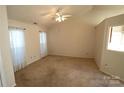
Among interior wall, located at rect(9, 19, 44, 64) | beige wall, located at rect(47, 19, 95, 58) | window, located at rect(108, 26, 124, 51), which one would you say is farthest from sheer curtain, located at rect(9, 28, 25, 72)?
window, located at rect(108, 26, 124, 51)

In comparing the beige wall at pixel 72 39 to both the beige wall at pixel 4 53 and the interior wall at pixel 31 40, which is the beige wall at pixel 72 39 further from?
the beige wall at pixel 4 53

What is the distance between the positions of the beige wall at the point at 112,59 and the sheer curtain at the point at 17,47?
3346 millimetres

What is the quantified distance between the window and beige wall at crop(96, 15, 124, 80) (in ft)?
0.51

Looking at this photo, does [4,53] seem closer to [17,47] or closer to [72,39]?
[17,47]

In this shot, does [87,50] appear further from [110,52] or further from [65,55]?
[110,52]

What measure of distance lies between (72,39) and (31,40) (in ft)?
8.73

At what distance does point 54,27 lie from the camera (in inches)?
246

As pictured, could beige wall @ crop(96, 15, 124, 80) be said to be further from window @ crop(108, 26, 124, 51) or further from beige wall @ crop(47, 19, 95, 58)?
beige wall @ crop(47, 19, 95, 58)

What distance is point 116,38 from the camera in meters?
3.24

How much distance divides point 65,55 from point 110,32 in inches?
140

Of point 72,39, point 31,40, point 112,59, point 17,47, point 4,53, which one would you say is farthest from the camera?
point 72,39

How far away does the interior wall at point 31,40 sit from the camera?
4.05m

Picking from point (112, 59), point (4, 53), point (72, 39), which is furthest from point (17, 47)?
point (112, 59)

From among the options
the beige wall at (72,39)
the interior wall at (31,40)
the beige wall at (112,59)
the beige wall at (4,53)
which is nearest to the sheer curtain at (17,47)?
the interior wall at (31,40)
